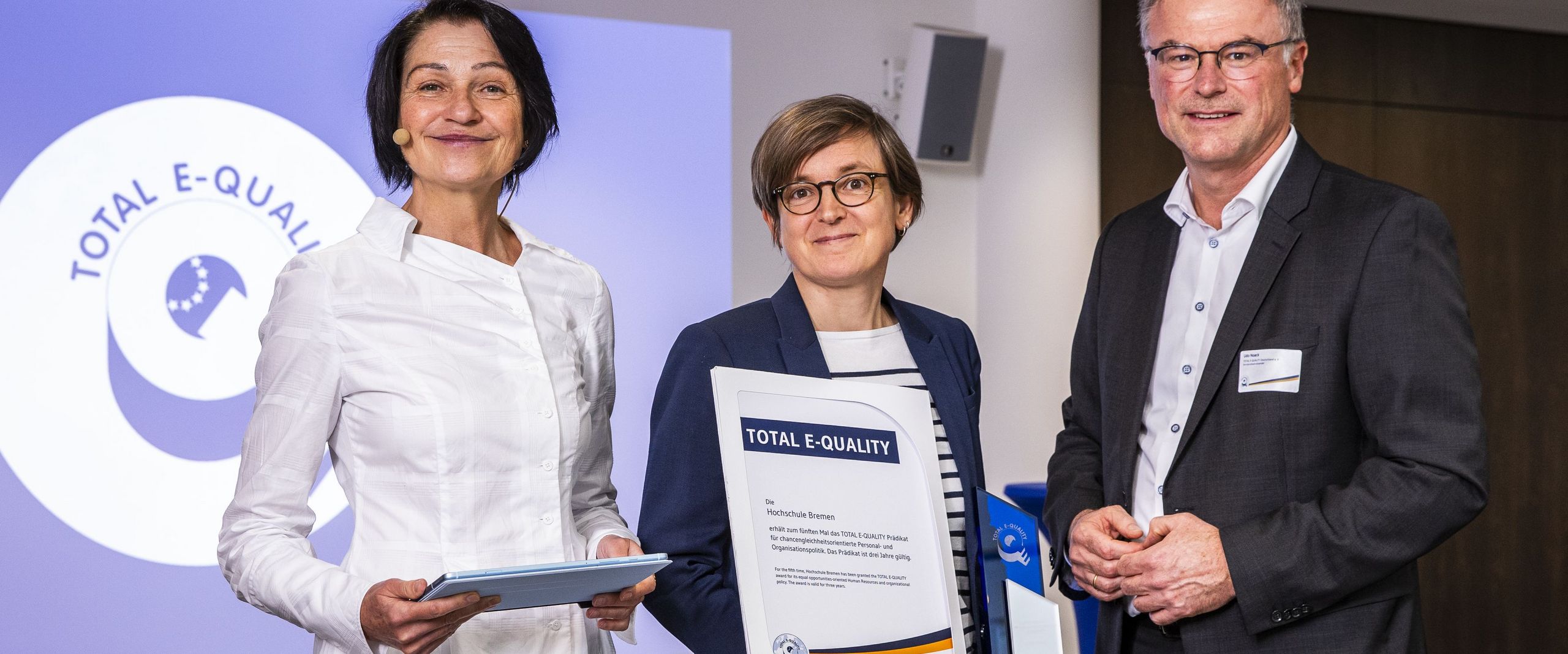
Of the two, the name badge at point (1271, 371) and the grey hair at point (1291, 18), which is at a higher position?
the grey hair at point (1291, 18)

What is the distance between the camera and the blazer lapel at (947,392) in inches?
76.6

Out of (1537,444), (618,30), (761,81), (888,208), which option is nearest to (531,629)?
(888,208)

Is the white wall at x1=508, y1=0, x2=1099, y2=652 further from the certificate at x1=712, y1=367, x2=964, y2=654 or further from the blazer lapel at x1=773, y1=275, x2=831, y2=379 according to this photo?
the certificate at x1=712, y1=367, x2=964, y2=654

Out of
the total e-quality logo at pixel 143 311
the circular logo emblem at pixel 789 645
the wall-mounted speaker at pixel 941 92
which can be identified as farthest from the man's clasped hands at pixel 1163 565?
the wall-mounted speaker at pixel 941 92

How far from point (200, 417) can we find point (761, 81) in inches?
102

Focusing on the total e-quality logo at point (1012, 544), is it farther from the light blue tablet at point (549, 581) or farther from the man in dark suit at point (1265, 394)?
the light blue tablet at point (549, 581)

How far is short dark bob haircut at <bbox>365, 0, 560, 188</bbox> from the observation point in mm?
1928

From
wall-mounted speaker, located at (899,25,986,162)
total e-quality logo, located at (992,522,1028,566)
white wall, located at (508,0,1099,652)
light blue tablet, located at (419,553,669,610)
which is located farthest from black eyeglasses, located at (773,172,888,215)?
wall-mounted speaker, located at (899,25,986,162)

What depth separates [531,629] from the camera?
1.86 meters

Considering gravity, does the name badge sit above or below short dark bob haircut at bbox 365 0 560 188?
below

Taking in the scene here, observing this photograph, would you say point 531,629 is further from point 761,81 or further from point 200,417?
point 761,81

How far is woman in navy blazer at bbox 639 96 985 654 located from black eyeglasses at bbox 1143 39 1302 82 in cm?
47

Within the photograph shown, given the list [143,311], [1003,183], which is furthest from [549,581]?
[1003,183]

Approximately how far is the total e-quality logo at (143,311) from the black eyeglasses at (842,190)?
2103 mm
